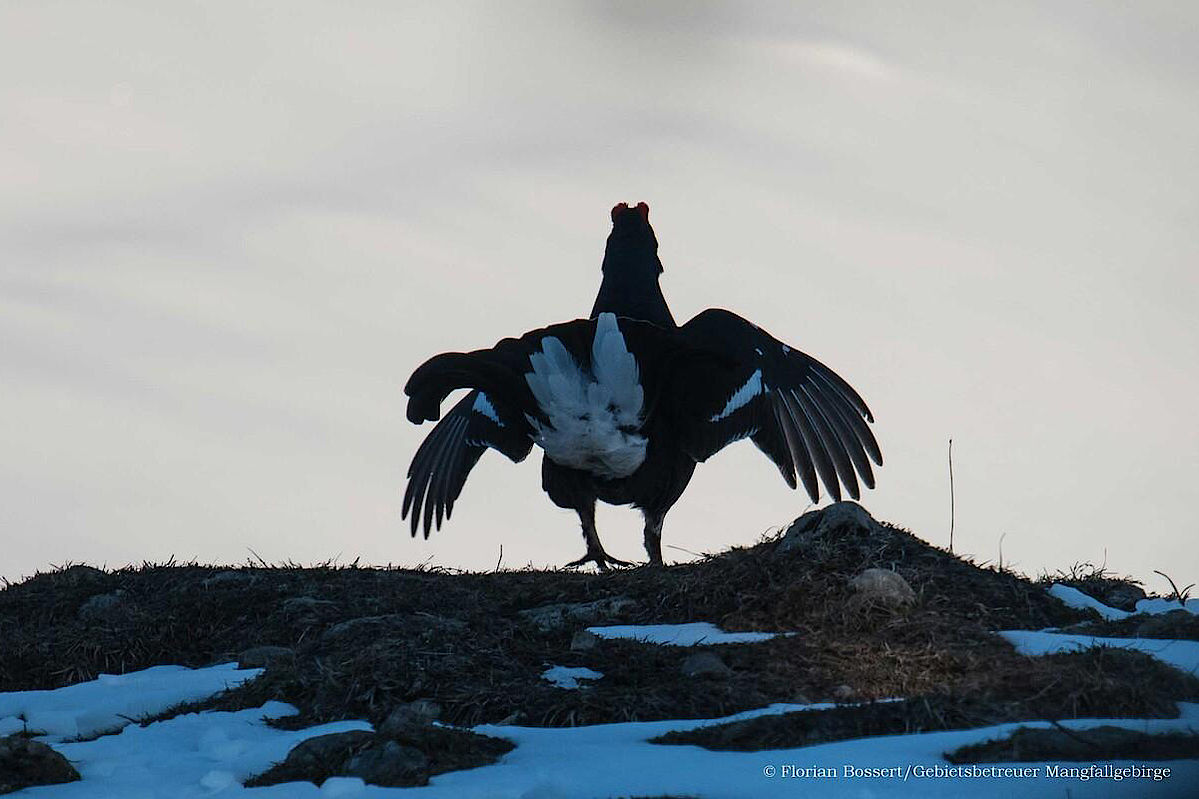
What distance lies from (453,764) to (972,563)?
3.20 meters

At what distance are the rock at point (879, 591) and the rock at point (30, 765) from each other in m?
3.04

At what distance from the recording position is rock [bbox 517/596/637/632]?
6.57 meters

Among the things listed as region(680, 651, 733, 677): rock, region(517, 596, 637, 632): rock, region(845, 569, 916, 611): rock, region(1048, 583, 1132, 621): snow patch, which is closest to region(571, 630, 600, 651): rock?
region(517, 596, 637, 632): rock

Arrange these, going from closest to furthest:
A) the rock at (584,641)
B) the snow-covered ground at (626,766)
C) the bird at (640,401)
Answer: the snow-covered ground at (626,766) < the rock at (584,641) < the bird at (640,401)

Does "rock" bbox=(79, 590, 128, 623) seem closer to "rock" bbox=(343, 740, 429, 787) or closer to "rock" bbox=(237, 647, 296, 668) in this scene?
"rock" bbox=(237, 647, 296, 668)

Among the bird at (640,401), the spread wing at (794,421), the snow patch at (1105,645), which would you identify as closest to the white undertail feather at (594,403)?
the bird at (640,401)

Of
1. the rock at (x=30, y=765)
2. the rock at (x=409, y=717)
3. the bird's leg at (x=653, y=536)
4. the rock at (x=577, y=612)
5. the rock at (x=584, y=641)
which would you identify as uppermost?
the bird's leg at (x=653, y=536)

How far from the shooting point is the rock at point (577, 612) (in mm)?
6566

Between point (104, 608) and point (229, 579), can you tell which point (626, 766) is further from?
point (104, 608)

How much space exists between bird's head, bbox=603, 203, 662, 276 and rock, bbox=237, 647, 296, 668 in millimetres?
5040

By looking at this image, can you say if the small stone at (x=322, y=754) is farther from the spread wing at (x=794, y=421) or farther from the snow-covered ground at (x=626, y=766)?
the spread wing at (x=794, y=421)

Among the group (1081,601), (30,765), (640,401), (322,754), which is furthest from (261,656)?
(1081,601)

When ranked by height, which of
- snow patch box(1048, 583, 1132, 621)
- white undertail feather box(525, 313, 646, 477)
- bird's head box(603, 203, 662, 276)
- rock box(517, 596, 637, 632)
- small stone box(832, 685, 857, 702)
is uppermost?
bird's head box(603, 203, 662, 276)

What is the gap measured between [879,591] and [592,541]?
4.02 m
